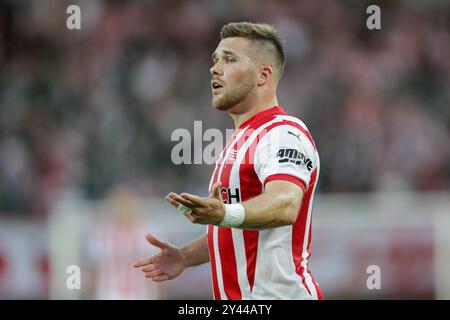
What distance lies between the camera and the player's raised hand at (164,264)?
17.6 feet

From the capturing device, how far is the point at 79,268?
36.6ft

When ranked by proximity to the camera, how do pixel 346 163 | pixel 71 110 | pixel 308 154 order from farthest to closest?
1. pixel 71 110
2. pixel 346 163
3. pixel 308 154

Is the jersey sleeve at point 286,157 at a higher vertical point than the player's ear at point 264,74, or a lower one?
lower

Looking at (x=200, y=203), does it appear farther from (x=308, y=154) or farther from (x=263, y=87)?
(x=263, y=87)

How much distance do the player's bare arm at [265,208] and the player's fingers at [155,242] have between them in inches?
37.3

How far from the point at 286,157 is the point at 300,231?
54 cm

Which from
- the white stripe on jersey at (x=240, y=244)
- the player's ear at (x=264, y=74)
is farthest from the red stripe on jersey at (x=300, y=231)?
the player's ear at (x=264, y=74)

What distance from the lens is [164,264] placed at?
5387mm

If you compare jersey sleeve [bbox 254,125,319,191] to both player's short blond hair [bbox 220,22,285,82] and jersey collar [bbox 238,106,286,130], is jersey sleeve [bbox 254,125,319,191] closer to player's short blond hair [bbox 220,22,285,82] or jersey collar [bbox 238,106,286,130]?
jersey collar [bbox 238,106,286,130]

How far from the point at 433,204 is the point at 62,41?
25.9 feet

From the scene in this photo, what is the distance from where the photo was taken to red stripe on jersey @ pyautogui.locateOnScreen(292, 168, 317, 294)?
4855 mm
